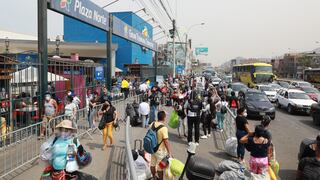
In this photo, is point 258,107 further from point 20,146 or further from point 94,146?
point 20,146

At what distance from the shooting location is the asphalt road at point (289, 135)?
9.02 meters

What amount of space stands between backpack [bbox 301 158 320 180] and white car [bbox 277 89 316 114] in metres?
16.6

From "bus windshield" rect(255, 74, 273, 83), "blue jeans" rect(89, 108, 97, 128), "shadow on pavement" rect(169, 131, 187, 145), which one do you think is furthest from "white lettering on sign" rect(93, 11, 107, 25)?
"bus windshield" rect(255, 74, 273, 83)

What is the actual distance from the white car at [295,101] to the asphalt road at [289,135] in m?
0.41

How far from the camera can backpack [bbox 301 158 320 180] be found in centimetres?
480

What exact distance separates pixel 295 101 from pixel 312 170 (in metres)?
17.2

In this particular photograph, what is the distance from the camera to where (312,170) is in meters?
4.86

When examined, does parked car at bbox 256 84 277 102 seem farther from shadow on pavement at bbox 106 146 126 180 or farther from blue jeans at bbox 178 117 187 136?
shadow on pavement at bbox 106 146 126 180

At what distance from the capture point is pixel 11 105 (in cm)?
1053

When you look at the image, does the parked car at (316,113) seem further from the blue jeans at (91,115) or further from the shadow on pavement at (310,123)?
the blue jeans at (91,115)

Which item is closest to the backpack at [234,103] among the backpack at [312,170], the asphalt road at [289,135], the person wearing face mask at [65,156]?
the asphalt road at [289,135]

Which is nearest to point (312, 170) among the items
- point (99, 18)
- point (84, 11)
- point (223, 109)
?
point (223, 109)

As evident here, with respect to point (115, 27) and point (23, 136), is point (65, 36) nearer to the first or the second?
point (115, 27)

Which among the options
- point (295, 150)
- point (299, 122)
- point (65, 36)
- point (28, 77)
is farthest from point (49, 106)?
point (65, 36)
